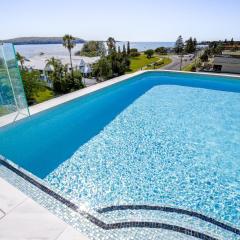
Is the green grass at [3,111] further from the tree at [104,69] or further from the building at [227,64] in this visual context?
the building at [227,64]

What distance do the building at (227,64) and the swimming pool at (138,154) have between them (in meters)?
18.8

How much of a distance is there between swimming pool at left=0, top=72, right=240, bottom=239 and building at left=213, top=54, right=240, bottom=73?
1881 cm

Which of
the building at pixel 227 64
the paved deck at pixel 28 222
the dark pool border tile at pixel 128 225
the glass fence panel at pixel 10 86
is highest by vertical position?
the glass fence panel at pixel 10 86

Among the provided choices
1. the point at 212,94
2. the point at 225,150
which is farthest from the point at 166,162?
the point at 212,94

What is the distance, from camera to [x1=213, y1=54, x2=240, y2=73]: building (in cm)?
2900

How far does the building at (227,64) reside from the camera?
29000mm

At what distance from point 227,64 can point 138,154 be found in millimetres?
27710

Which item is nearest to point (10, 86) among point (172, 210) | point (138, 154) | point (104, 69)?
point (138, 154)

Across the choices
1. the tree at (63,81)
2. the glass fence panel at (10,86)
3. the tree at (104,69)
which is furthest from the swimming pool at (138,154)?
the tree at (104,69)

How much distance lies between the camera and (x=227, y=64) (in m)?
30.0

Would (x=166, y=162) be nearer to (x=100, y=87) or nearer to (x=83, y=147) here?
(x=83, y=147)

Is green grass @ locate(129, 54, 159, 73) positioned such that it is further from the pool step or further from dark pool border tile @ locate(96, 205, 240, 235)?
the pool step

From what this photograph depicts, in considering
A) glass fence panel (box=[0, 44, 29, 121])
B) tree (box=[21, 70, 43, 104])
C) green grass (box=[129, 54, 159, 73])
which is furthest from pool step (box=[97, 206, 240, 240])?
green grass (box=[129, 54, 159, 73])

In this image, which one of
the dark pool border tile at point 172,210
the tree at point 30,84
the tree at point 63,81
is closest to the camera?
the dark pool border tile at point 172,210
